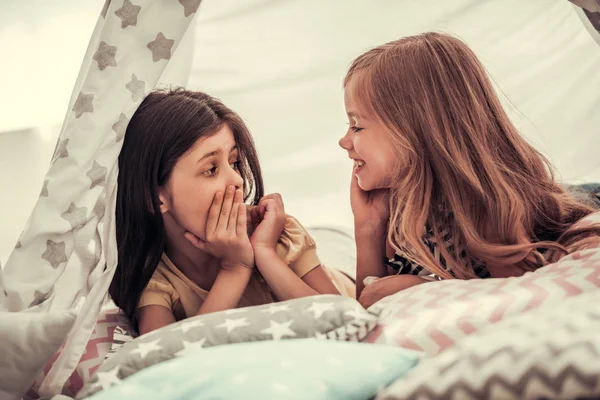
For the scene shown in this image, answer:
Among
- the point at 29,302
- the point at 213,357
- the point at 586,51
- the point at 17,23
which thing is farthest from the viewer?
the point at 586,51

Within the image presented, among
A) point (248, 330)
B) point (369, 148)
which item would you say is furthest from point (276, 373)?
point (369, 148)

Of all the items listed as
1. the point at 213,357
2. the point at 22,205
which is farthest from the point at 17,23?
the point at 213,357

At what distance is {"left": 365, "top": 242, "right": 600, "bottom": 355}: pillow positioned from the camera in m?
1.01

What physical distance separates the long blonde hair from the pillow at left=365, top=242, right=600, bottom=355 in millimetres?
352

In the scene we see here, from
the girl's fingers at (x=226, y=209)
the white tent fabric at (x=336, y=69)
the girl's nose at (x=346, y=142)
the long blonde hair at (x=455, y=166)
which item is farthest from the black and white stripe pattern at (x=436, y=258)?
the white tent fabric at (x=336, y=69)

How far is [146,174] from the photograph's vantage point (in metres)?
1.50

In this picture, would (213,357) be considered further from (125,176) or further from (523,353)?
(125,176)

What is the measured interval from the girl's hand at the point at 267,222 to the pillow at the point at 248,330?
0.48 meters

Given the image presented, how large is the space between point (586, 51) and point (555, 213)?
1.02 m

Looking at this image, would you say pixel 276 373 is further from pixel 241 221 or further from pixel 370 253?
pixel 370 253

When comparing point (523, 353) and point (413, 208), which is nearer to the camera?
point (523, 353)

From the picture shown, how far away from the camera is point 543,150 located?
2227mm

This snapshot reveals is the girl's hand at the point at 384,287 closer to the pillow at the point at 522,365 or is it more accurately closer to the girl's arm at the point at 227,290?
the girl's arm at the point at 227,290

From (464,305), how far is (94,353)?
0.70 meters
